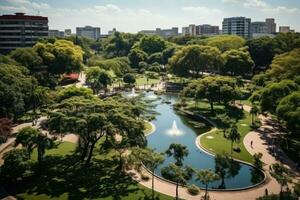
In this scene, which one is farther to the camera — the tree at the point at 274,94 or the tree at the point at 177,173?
the tree at the point at 274,94

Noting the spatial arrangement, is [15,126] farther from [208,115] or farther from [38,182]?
[208,115]

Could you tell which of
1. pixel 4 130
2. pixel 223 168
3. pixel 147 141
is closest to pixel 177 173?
pixel 223 168

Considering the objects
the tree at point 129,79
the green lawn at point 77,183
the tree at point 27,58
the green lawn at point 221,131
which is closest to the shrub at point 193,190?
the green lawn at point 77,183

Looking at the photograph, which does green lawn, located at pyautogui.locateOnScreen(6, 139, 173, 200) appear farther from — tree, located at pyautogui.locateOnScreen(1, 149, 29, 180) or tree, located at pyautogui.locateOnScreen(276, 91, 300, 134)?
tree, located at pyautogui.locateOnScreen(276, 91, 300, 134)

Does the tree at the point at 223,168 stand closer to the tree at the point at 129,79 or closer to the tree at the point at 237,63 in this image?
the tree at the point at 129,79

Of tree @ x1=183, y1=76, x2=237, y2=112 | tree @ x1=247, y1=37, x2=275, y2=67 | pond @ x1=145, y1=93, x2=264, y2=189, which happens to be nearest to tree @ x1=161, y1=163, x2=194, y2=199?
pond @ x1=145, y1=93, x2=264, y2=189

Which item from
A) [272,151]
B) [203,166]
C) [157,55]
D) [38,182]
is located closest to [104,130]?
[38,182]
